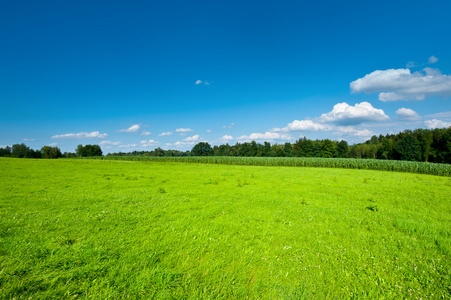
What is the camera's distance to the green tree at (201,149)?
15725 centimetres

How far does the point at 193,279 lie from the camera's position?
4223 millimetres

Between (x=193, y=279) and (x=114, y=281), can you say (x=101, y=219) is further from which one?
(x=193, y=279)

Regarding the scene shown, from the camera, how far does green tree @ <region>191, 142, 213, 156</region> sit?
157250 mm

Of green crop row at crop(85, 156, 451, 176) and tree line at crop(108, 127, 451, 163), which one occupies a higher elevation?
tree line at crop(108, 127, 451, 163)

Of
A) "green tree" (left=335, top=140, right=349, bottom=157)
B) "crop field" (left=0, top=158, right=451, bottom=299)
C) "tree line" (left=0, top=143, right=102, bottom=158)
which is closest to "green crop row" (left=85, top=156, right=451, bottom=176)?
"crop field" (left=0, top=158, right=451, bottom=299)

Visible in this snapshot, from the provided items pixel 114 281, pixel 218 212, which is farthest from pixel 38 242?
pixel 218 212

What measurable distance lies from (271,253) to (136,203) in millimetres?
7896

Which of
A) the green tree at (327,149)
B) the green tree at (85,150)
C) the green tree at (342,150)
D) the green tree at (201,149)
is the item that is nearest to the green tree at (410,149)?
the green tree at (342,150)

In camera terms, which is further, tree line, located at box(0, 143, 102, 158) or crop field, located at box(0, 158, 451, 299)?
tree line, located at box(0, 143, 102, 158)

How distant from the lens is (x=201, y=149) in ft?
518

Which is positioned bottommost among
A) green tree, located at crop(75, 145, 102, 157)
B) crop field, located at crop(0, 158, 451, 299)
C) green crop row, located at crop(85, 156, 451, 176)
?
green crop row, located at crop(85, 156, 451, 176)

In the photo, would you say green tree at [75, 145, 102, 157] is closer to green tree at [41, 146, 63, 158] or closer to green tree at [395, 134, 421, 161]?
green tree at [41, 146, 63, 158]

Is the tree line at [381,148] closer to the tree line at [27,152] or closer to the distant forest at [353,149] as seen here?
the distant forest at [353,149]

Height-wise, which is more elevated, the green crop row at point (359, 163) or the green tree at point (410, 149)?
the green tree at point (410, 149)
